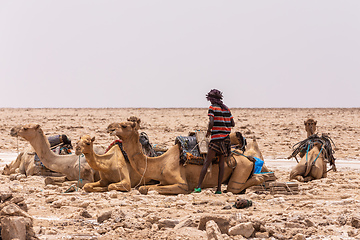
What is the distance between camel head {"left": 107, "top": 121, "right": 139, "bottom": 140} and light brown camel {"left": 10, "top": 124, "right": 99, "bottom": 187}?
1.62m

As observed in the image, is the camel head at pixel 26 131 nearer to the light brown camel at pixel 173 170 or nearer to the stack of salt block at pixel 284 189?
the light brown camel at pixel 173 170

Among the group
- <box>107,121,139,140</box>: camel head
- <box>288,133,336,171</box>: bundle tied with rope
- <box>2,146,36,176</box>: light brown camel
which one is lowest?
<box>2,146,36,176</box>: light brown camel

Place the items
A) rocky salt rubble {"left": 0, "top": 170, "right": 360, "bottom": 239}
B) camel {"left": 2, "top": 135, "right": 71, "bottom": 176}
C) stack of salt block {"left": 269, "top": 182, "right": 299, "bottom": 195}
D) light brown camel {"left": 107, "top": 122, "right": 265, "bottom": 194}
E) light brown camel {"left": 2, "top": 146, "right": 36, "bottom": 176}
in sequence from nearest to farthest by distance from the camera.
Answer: rocky salt rubble {"left": 0, "top": 170, "right": 360, "bottom": 239}
light brown camel {"left": 107, "top": 122, "right": 265, "bottom": 194}
stack of salt block {"left": 269, "top": 182, "right": 299, "bottom": 195}
camel {"left": 2, "top": 135, "right": 71, "bottom": 176}
light brown camel {"left": 2, "top": 146, "right": 36, "bottom": 176}

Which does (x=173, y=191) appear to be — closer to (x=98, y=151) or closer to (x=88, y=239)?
(x=98, y=151)

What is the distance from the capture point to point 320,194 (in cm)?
934

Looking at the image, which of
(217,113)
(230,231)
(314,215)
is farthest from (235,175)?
(230,231)

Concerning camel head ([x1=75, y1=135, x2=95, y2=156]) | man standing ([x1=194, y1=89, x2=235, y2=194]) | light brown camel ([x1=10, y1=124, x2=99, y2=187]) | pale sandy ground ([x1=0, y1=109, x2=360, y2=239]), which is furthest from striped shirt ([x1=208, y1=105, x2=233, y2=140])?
light brown camel ([x1=10, y1=124, x2=99, y2=187])

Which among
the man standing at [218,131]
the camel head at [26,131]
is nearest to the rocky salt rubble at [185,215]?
the man standing at [218,131]

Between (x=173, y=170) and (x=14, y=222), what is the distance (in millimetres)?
4582

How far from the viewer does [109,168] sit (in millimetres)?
9789

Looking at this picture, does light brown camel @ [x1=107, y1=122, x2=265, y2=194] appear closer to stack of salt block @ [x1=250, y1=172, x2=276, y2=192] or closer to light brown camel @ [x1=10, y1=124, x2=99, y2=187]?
stack of salt block @ [x1=250, y1=172, x2=276, y2=192]

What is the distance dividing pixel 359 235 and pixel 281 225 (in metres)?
0.92

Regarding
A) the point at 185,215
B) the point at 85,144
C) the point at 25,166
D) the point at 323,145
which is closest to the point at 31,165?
the point at 25,166

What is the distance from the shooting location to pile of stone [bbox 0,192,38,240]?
5.18 meters
